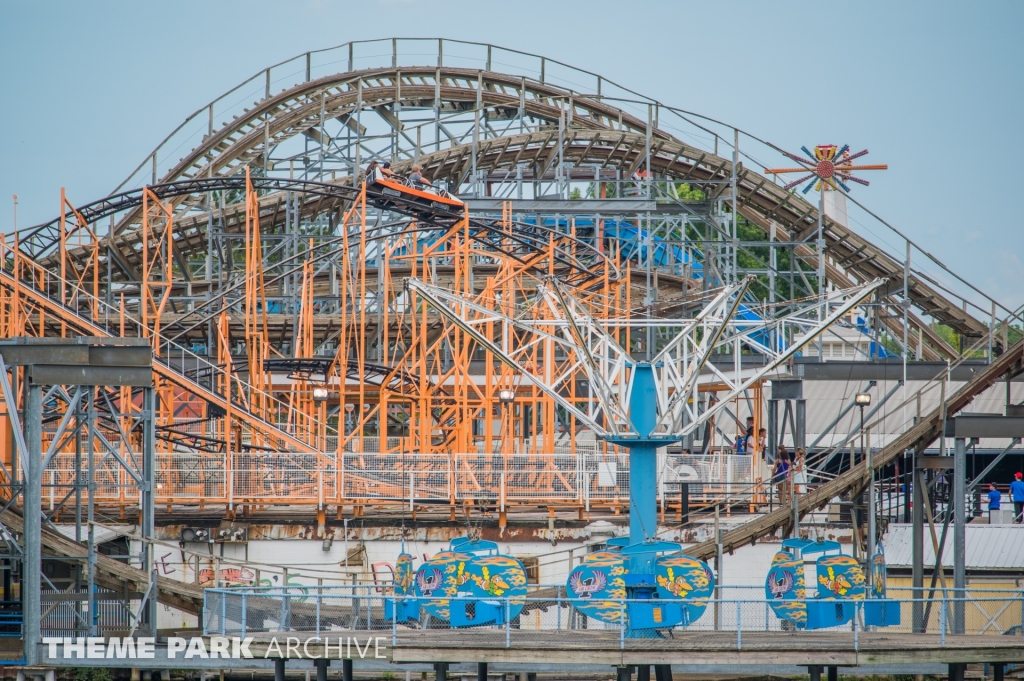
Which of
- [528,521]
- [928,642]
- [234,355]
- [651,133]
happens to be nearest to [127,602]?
[528,521]

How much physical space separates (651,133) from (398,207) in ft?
47.0

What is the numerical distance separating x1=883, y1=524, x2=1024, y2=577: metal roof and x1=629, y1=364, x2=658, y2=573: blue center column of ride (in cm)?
735

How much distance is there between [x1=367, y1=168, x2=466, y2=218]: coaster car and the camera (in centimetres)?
3069

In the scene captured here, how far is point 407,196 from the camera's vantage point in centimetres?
3134

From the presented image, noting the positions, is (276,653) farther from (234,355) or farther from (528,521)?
(234,355)

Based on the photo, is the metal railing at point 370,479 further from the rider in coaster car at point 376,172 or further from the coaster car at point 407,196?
the rider in coaster car at point 376,172

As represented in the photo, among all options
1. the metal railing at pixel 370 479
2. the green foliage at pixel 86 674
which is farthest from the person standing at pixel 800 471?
the green foliage at pixel 86 674

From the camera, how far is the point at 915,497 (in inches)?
882

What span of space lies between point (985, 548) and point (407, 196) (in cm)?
1491

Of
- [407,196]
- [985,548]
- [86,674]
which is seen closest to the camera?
[86,674]

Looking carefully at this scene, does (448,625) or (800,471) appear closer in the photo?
(448,625)

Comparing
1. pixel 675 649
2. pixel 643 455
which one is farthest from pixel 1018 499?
pixel 675 649

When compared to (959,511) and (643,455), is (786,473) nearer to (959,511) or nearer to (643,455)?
(959,511)

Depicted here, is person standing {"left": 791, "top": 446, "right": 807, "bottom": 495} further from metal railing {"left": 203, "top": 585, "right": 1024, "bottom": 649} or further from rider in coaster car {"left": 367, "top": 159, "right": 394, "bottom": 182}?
rider in coaster car {"left": 367, "top": 159, "right": 394, "bottom": 182}
